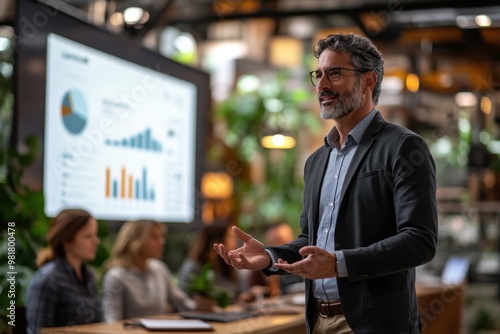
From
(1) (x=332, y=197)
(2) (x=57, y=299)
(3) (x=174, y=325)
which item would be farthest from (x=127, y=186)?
(1) (x=332, y=197)

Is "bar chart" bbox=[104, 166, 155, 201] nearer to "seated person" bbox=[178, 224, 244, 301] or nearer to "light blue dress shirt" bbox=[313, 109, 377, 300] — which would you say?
"seated person" bbox=[178, 224, 244, 301]

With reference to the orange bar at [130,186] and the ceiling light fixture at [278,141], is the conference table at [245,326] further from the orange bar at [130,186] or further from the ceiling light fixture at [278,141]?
the ceiling light fixture at [278,141]

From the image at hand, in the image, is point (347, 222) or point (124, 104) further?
point (124, 104)

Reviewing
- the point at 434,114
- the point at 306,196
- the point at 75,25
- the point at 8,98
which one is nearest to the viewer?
the point at 306,196

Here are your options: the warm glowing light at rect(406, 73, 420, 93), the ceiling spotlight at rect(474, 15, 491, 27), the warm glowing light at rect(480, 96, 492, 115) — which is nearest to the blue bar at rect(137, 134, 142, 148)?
the ceiling spotlight at rect(474, 15, 491, 27)

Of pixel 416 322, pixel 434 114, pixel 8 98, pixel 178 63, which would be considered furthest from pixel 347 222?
pixel 434 114

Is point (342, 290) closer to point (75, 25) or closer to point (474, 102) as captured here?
point (75, 25)

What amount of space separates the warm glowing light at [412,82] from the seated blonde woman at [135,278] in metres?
7.15

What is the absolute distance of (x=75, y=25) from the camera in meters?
5.21

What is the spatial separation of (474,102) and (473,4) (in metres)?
2.64

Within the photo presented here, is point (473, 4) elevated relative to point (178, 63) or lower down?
elevated

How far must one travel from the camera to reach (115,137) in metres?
5.80

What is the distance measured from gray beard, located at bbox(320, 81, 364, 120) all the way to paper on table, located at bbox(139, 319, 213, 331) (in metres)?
1.60

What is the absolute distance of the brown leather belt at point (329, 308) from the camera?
7.95ft
